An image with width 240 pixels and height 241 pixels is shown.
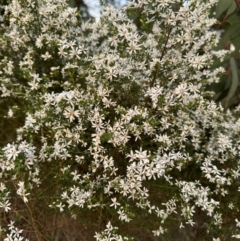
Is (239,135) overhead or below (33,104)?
below

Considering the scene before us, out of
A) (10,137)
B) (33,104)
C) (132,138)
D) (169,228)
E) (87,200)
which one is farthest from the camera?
(10,137)

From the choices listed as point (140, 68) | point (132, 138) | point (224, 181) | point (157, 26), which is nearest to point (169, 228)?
Result: point (224, 181)

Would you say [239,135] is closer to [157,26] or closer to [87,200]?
[157,26]

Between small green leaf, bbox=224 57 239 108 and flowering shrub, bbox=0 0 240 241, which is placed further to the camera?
small green leaf, bbox=224 57 239 108

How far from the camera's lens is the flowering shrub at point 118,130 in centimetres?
138

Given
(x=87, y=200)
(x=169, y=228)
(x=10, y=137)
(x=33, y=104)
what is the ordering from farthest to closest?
(x=10, y=137) → (x=169, y=228) → (x=33, y=104) → (x=87, y=200)

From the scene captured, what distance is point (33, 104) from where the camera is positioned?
1.60m

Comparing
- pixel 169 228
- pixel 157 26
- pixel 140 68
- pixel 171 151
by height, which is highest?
pixel 157 26

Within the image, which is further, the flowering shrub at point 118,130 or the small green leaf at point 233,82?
the small green leaf at point 233,82

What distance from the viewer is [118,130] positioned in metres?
1.38

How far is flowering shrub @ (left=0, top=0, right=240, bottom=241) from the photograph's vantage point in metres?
1.38

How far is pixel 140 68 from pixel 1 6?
64 centimetres

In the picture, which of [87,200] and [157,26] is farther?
[157,26]

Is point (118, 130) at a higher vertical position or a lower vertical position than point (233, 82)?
lower
